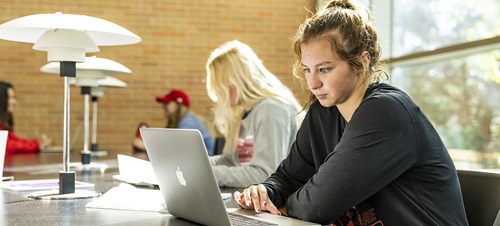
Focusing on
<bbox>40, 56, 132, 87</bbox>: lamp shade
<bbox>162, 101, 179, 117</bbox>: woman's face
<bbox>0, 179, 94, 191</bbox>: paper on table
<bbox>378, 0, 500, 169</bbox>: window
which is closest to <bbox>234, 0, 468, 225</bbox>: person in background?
<bbox>0, 179, 94, 191</bbox>: paper on table

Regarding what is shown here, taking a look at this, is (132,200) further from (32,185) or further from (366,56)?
(366,56)

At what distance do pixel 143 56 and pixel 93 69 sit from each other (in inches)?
175

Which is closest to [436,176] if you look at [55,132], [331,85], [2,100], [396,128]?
[396,128]

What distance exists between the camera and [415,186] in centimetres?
162

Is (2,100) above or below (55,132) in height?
above

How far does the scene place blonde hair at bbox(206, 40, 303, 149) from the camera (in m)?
2.92

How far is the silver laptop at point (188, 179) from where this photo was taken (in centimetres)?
147

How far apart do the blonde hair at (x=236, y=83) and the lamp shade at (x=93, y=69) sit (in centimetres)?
74

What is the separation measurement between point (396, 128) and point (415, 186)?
149mm

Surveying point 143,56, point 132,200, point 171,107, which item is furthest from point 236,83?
point 143,56

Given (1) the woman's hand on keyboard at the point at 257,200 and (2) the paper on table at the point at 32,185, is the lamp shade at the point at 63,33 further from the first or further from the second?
(1) the woman's hand on keyboard at the point at 257,200

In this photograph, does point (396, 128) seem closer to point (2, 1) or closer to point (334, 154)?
point (334, 154)

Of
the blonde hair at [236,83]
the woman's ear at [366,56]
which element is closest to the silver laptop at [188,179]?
the woman's ear at [366,56]

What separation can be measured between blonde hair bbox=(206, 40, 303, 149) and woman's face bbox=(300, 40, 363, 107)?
1.13 metres
